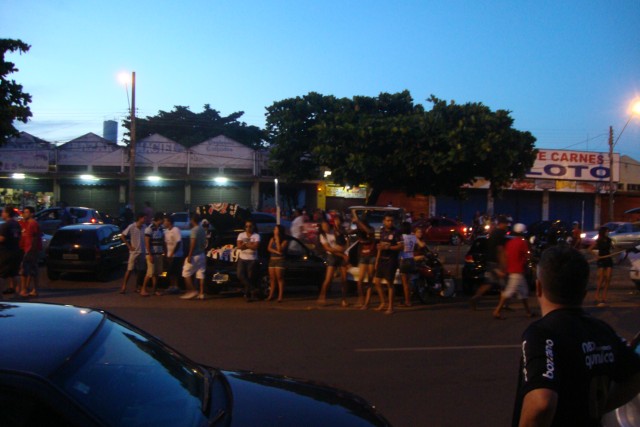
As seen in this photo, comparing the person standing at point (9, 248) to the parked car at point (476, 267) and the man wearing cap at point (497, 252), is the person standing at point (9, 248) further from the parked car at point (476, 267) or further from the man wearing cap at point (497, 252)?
the parked car at point (476, 267)

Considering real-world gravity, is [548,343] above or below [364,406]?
above

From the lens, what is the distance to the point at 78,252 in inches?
589

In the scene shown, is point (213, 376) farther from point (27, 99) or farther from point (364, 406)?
point (27, 99)

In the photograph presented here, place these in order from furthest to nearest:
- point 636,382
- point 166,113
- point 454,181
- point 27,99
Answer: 1. point 166,113
2. point 454,181
3. point 27,99
4. point 636,382

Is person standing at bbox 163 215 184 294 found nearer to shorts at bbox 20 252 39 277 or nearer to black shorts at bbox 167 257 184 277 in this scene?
black shorts at bbox 167 257 184 277

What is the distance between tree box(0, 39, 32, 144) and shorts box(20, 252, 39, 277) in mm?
8485

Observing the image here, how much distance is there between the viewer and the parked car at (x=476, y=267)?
1395cm

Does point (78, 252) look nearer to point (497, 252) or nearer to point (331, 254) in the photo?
point (331, 254)

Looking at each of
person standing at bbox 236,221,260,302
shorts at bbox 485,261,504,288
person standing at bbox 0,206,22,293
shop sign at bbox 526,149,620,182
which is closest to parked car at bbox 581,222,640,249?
shop sign at bbox 526,149,620,182

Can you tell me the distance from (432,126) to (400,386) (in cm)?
1482

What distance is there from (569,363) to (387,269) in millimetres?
9308

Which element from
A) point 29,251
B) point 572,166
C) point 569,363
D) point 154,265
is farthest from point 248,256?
point 572,166

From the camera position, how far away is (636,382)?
2.48 metres

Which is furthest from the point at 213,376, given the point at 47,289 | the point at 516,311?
the point at 47,289
